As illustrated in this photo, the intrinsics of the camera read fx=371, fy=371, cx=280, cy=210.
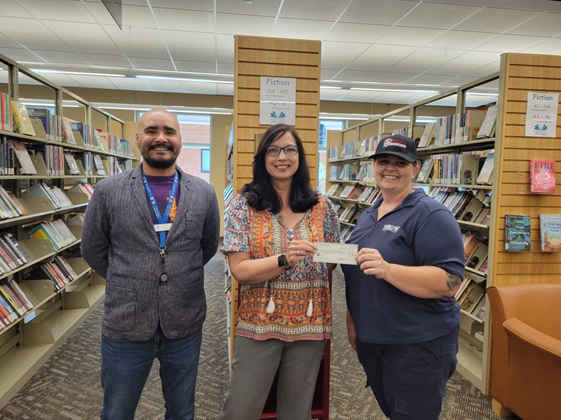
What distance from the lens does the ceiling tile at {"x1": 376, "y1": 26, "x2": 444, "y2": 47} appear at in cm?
524

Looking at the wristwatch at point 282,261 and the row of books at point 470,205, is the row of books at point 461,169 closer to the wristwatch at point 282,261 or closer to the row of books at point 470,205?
the row of books at point 470,205

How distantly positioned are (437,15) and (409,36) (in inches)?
29.0

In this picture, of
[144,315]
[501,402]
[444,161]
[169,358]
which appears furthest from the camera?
[444,161]

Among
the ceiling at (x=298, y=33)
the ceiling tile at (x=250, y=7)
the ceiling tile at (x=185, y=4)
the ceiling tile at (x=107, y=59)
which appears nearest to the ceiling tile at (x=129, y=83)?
the ceiling tile at (x=107, y=59)

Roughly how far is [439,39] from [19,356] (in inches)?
253

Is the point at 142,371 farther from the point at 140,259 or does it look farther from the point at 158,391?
the point at 158,391

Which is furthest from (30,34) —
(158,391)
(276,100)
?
(158,391)

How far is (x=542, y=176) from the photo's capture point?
2.57 m

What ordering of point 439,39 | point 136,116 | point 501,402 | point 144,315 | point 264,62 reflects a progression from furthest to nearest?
point 136,116 < point 439,39 < point 501,402 < point 264,62 < point 144,315

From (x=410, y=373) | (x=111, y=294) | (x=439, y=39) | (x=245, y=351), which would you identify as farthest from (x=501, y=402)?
(x=439, y=39)

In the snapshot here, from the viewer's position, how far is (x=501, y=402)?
2.46 meters

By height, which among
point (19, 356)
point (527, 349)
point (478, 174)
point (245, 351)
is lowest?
point (19, 356)

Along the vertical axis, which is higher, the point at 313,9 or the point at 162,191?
the point at 313,9

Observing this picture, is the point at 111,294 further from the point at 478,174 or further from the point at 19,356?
the point at 478,174
